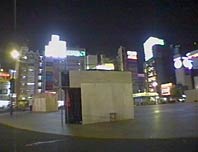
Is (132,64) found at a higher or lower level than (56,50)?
higher

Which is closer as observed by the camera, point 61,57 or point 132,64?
point 61,57

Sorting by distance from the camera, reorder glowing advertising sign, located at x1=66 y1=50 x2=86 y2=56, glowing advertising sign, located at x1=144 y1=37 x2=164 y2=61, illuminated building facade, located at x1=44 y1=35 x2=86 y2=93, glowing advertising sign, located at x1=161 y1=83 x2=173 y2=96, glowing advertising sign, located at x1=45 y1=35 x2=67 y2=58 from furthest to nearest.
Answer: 1. glowing advertising sign, located at x1=161 y1=83 x2=173 y2=96
2. glowing advertising sign, located at x1=144 y1=37 x2=164 y2=61
3. glowing advertising sign, located at x1=66 y1=50 x2=86 y2=56
4. glowing advertising sign, located at x1=45 y1=35 x2=67 y2=58
5. illuminated building facade, located at x1=44 y1=35 x2=86 y2=93

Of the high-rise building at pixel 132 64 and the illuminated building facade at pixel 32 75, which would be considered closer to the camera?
the high-rise building at pixel 132 64

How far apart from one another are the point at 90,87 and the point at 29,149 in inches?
457

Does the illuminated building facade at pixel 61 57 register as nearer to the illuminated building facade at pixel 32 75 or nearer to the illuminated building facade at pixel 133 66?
the illuminated building facade at pixel 133 66

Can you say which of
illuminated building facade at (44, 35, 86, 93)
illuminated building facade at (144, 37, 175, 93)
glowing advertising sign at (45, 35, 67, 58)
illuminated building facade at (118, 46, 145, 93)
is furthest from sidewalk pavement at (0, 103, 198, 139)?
illuminated building facade at (144, 37, 175, 93)

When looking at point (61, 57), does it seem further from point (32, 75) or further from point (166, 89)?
point (166, 89)

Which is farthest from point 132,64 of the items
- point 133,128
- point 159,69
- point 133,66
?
point 133,128

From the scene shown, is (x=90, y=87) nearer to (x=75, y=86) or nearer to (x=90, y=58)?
(x=75, y=86)

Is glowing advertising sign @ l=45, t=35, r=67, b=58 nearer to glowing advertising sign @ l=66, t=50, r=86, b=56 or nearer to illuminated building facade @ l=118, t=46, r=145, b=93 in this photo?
glowing advertising sign @ l=66, t=50, r=86, b=56

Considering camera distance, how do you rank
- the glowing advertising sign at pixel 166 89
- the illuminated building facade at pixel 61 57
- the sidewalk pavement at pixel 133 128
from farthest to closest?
the glowing advertising sign at pixel 166 89
the illuminated building facade at pixel 61 57
the sidewalk pavement at pixel 133 128

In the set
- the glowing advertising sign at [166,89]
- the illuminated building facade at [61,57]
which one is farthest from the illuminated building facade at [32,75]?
the illuminated building facade at [61,57]

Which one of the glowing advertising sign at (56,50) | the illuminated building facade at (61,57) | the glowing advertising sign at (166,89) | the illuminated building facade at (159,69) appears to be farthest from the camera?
the illuminated building facade at (159,69)

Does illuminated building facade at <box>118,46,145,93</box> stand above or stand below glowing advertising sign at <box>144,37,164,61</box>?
below
